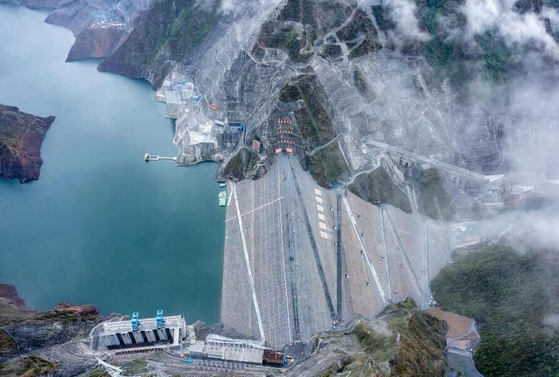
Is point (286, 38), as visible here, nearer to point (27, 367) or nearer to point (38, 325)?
point (38, 325)

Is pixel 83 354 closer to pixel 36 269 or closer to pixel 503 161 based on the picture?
pixel 36 269

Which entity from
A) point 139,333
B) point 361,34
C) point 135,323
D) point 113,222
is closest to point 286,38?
point 361,34

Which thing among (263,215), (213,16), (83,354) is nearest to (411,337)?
(263,215)

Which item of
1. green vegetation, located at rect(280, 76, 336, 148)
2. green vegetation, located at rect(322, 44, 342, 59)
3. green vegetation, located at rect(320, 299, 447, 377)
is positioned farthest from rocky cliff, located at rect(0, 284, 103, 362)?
green vegetation, located at rect(322, 44, 342, 59)

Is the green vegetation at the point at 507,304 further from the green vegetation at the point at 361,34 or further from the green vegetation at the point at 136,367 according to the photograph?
the green vegetation at the point at 361,34

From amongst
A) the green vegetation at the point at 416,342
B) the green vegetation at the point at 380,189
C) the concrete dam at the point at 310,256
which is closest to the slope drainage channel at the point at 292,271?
the concrete dam at the point at 310,256

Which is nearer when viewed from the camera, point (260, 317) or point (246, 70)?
point (260, 317)
